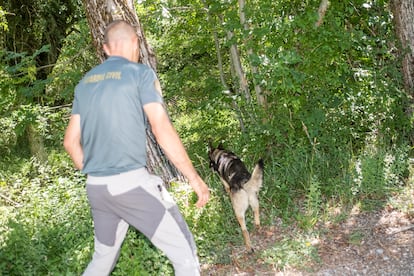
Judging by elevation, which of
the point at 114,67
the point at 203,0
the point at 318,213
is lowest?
the point at 318,213

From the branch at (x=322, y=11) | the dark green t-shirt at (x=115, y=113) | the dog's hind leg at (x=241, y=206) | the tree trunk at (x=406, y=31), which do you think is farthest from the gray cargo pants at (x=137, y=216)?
the tree trunk at (x=406, y=31)

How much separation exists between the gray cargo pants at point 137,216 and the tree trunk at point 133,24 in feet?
7.32

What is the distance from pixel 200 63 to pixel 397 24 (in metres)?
4.32

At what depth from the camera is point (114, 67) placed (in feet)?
8.83

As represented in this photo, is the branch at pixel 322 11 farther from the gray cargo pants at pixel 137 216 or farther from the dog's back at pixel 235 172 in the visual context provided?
the gray cargo pants at pixel 137 216

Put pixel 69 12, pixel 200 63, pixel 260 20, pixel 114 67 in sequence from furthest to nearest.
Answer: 1. pixel 69 12
2. pixel 200 63
3. pixel 260 20
4. pixel 114 67

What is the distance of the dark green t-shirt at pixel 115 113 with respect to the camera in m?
2.63

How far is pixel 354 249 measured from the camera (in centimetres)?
457

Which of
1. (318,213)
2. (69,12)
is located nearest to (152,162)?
(318,213)

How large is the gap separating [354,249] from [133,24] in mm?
3524

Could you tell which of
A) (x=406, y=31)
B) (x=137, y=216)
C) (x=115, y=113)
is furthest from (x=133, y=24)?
(x=406, y=31)

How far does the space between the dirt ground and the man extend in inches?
64.1

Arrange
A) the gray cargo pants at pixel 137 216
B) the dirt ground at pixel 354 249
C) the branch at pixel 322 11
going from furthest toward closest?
the branch at pixel 322 11
the dirt ground at pixel 354 249
the gray cargo pants at pixel 137 216

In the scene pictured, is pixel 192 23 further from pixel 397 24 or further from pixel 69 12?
pixel 69 12
